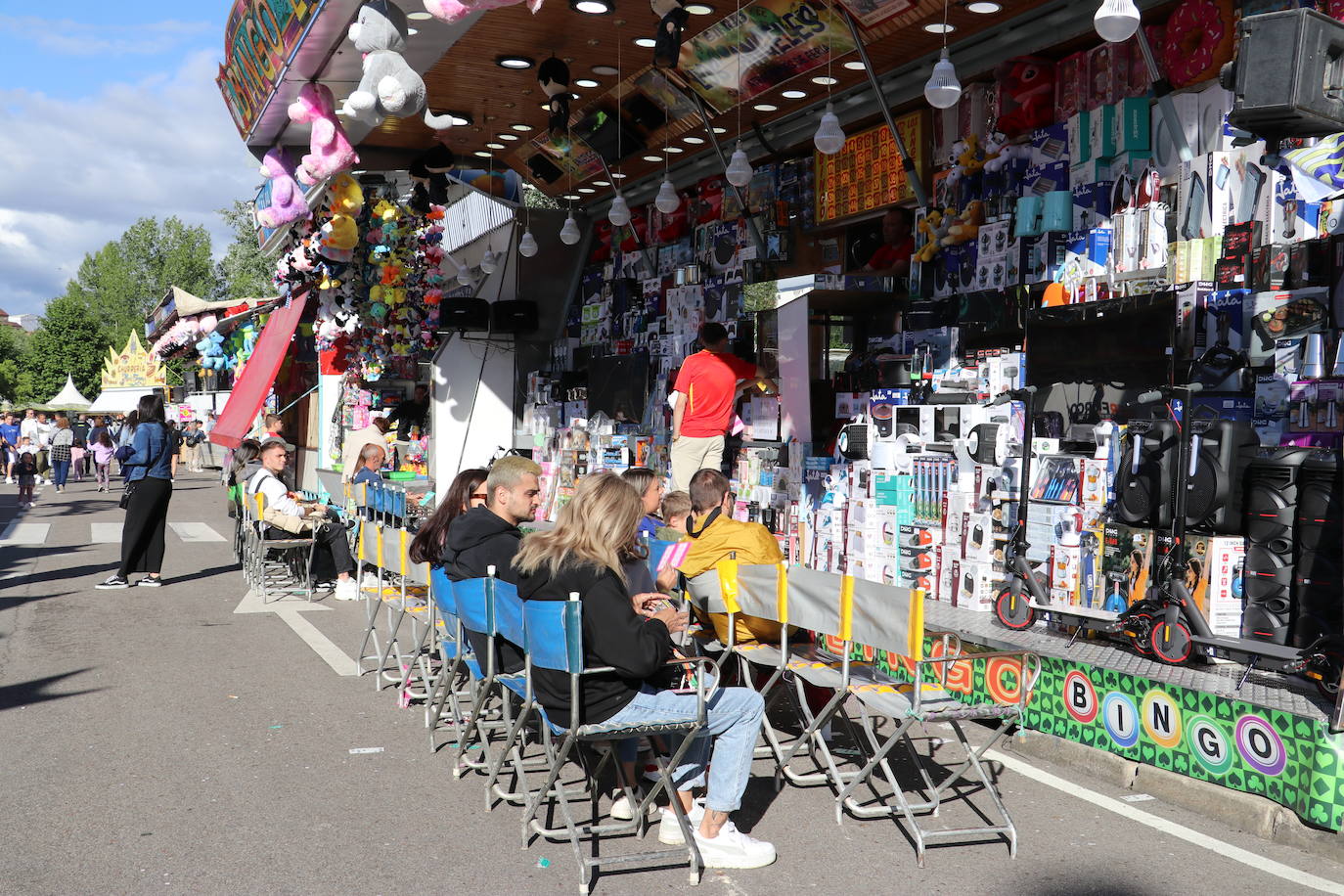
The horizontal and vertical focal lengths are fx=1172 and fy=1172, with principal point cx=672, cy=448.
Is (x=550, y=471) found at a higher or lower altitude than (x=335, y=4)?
lower

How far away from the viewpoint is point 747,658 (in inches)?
213

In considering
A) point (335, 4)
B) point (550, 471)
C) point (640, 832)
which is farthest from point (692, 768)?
point (550, 471)

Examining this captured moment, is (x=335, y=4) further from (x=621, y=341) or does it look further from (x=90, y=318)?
(x=90, y=318)

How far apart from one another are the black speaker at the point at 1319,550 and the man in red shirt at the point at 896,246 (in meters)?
4.19

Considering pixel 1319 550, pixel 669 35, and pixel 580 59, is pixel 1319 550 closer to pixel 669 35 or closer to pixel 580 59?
pixel 669 35

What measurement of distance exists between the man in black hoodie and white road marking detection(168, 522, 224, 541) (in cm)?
1156

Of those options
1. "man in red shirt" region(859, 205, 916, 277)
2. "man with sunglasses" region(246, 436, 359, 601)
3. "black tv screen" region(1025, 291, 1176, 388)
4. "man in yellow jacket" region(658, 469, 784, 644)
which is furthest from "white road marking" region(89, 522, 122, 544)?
"black tv screen" region(1025, 291, 1176, 388)

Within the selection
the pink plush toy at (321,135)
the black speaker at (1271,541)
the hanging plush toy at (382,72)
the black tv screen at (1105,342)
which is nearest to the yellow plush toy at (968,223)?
the black tv screen at (1105,342)

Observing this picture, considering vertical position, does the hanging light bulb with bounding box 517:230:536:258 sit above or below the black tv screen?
above

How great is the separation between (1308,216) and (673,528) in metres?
3.68

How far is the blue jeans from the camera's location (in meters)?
4.33

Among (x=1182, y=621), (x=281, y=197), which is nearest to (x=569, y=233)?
(x=281, y=197)

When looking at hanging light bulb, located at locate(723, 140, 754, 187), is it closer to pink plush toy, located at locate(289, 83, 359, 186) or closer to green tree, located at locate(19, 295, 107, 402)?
pink plush toy, located at locate(289, 83, 359, 186)

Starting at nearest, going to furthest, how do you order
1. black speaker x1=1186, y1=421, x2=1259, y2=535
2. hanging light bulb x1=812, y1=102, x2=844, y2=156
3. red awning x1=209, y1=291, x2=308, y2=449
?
black speaker x1=1186, y1=421, x2=1259, y2=535 < hanging light bulb x1=812, y1=102, x2=844, y2=156 < red awning x1=209, y1=291, x2=308, y2=449
